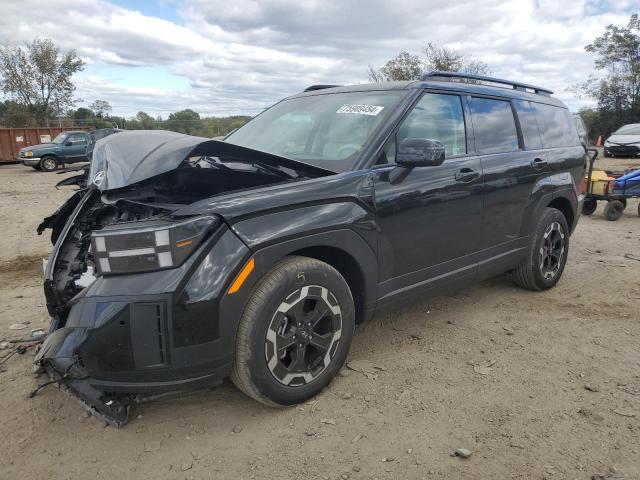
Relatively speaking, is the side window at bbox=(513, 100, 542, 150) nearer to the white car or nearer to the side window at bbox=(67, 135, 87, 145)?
the white car

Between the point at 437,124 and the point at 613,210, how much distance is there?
683 cm

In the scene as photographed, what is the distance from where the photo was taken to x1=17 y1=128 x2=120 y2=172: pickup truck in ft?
67.7

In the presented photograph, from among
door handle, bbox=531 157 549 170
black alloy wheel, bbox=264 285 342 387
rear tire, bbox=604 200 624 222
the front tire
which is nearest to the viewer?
the front tire

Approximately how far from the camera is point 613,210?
888cm

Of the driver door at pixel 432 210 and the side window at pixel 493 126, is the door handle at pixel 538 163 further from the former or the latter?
the driver door at pixel 432 210

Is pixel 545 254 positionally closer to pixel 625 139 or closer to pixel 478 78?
pixel 478 78

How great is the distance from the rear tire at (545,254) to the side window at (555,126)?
2.26 feet

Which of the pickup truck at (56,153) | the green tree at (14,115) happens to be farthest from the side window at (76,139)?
the green tree at (14,115)

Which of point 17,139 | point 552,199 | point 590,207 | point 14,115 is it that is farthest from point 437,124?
point 14,115

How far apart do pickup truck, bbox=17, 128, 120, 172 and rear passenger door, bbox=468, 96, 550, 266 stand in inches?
761

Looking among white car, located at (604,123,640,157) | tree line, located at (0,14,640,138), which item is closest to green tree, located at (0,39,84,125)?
tree line, located at (0,14,640,138)

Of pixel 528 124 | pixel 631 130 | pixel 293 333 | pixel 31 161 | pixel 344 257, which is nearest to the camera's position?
pixel 293 333

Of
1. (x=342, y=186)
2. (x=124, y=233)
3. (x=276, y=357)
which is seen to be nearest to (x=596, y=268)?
(x=342, y=186)

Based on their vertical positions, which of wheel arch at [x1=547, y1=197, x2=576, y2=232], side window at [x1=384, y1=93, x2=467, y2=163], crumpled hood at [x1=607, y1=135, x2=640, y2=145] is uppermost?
side window at [x1=384, y1=93, x2=467, y2=163]
